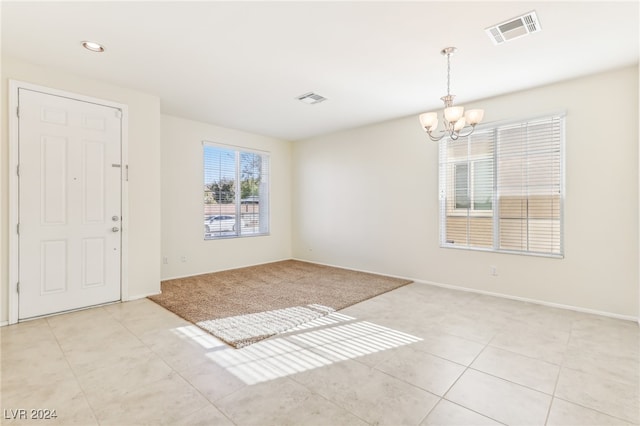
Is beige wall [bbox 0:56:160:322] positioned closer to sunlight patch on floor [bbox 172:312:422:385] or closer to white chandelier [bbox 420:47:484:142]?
sunlight patch on floor [bbox 172:312:422:385]

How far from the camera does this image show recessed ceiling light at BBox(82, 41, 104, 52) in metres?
2.83

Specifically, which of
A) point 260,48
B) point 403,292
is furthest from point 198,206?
point 403,292

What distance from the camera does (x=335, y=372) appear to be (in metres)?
2.30

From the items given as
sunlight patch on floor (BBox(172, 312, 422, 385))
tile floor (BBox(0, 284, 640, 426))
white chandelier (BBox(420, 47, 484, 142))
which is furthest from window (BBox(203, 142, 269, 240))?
white chandelier (BBox(420, 47, 484, 142))

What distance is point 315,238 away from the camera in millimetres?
6648

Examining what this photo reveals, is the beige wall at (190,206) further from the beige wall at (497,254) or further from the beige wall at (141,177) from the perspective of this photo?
the beige wall at (497,254)

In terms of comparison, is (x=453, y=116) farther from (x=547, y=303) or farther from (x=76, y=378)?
(x=76, y=378)

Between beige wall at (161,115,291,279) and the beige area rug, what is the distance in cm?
31

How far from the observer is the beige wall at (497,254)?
11.0 feet

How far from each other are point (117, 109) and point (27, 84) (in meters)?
0.83

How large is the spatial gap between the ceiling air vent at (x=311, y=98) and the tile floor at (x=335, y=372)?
2.96 m

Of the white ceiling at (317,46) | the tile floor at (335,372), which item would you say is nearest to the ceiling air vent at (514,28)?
the white ceiling at (317,46)

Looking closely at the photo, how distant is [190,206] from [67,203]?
79.5 inches

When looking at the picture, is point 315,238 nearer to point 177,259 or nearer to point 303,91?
point 177,259
